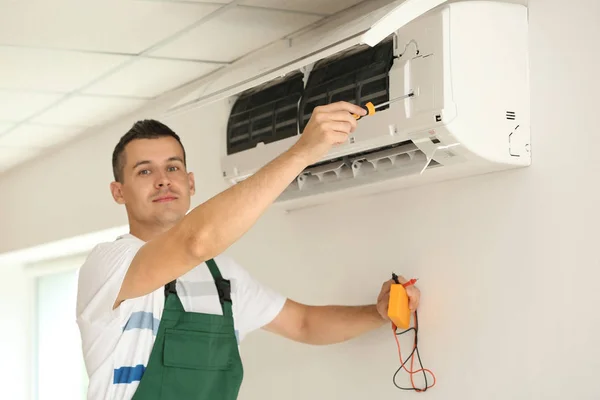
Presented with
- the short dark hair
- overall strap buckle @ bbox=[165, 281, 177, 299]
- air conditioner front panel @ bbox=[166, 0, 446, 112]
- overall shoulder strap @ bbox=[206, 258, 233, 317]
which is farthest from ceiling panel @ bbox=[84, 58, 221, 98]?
overall strap buckle @ bbox=[165, 281, 177, 299]

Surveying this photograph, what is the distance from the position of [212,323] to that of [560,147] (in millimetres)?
993

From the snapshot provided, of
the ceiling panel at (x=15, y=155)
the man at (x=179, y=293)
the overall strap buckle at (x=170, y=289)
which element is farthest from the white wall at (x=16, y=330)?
the overall strap buckle at (x=170, y=289)

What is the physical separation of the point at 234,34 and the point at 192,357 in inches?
46.2

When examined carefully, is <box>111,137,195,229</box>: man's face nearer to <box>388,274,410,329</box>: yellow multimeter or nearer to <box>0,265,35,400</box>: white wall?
<box>388,274,410,329</box>: yellow multimeter

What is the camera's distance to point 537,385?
2135 millimetres

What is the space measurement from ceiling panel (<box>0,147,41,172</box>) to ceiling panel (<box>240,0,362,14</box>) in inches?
99.0

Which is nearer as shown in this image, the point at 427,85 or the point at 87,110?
the point at 427,85

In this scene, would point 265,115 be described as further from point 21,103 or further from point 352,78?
point 21,103

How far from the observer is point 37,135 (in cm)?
452

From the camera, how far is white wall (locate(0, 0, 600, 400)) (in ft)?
6.77

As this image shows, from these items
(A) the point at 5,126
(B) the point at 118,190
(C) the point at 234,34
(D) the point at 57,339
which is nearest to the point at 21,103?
(A) the point at 5,126

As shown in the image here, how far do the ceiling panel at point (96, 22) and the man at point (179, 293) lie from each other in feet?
1.49

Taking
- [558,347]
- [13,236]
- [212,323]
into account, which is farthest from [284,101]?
[13,236]

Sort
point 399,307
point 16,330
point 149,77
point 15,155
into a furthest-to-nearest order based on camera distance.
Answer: point 16,330 → point 15,155 → point 149,77 → point 399,307
